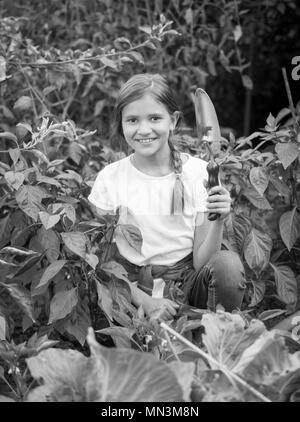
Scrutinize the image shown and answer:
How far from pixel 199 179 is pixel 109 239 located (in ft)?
1.24

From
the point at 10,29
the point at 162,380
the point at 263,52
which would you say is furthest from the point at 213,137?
the point at 263,52

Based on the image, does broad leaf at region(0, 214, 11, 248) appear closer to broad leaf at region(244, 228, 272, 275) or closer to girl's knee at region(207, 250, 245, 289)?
girl's knee at region(207, 250, 245, 289)

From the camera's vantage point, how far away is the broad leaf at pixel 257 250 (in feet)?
7.38

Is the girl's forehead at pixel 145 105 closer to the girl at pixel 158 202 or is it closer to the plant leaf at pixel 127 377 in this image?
the girl at pixel 158 202

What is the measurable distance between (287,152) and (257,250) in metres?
0.32

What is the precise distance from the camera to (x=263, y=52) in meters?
5.95

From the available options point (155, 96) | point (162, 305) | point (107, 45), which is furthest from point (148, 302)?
point (107, 45)

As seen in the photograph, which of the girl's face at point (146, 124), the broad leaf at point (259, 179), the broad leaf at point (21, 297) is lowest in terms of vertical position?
the broad leaf at point (21, 297)

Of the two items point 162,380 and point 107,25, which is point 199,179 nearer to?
point 162,380

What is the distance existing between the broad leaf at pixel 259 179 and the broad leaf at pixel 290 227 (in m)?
0.14

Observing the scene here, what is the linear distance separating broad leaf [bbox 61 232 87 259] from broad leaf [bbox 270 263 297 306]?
28.7 inches

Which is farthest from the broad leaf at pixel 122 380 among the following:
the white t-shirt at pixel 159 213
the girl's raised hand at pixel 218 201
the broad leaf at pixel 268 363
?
the white t-shirt at pixel 159 213

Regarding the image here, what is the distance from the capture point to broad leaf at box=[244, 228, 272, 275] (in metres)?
2.25

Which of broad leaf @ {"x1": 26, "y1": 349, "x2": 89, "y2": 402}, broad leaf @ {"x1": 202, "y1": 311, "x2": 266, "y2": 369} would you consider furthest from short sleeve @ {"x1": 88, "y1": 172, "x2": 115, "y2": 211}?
broad leaf @ {"x1": 26, "y1": 349, "x2": 89, "y2": 402}
